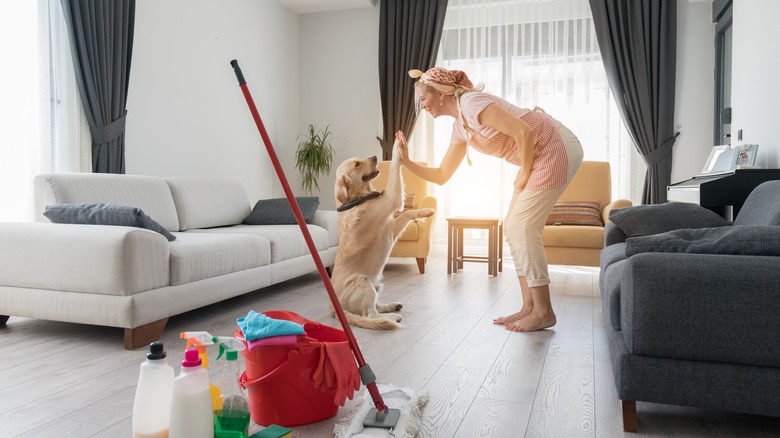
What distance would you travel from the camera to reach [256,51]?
18.8 ft

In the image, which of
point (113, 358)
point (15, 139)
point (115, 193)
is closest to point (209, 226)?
point (115, 193)

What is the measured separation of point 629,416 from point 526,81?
4761 mm

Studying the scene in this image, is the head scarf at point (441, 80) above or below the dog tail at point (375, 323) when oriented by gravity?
above

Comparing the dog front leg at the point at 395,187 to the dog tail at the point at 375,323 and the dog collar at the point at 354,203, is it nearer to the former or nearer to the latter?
the dog collar at the point at 354,203

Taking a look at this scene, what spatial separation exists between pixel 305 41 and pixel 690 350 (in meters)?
6.10

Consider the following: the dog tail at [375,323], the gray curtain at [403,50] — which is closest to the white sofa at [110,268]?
the dog tail at [375,323]

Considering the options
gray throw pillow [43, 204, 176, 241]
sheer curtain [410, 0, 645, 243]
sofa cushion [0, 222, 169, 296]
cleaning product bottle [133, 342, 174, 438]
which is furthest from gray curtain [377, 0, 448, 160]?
cleaning product bottle [133, 342, 174, 438]

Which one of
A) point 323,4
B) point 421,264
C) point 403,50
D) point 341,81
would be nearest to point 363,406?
point 421,264

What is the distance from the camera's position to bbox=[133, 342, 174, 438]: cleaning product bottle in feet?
3.92

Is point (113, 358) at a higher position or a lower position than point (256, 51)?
lower

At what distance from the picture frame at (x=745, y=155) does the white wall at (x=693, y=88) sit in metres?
1.73

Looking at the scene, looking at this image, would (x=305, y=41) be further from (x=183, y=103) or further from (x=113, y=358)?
(x=113, y=358)

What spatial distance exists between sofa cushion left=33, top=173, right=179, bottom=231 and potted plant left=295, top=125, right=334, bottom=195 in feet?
8.18

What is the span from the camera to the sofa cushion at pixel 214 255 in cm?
262
